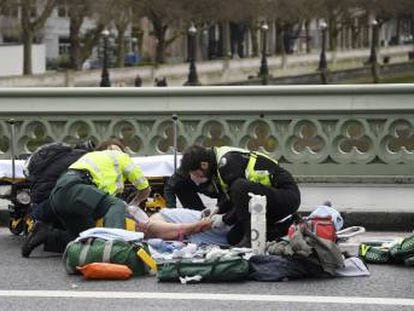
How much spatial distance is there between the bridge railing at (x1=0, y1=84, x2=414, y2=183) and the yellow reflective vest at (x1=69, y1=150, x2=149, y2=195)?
3.67 metres

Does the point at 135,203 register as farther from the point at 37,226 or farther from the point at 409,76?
the point at 409,76

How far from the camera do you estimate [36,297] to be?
22.9ft

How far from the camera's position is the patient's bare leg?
8555mm

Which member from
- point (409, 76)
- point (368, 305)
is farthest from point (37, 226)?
point (409, 76)

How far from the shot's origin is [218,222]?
8.53m

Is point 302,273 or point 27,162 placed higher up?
point 27,162

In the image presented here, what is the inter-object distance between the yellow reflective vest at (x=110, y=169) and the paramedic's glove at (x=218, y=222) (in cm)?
77

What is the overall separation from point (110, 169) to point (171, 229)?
772mm

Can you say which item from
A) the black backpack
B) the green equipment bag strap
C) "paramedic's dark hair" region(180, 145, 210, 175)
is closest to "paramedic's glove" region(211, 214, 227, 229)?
"paramedic's dark hair" region(180, 145, 210, 175)

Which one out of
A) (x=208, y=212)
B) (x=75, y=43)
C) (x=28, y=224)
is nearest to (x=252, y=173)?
(x=208, y=212)

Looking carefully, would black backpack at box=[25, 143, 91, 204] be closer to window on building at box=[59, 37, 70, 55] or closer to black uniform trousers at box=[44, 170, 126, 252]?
black uniform trousers at box=[44, 170, 126, 252]

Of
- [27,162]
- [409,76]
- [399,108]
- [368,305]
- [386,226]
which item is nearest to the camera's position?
[368,305]

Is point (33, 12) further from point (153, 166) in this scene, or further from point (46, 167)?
point (46, 167)

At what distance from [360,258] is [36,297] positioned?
2.77 metres
